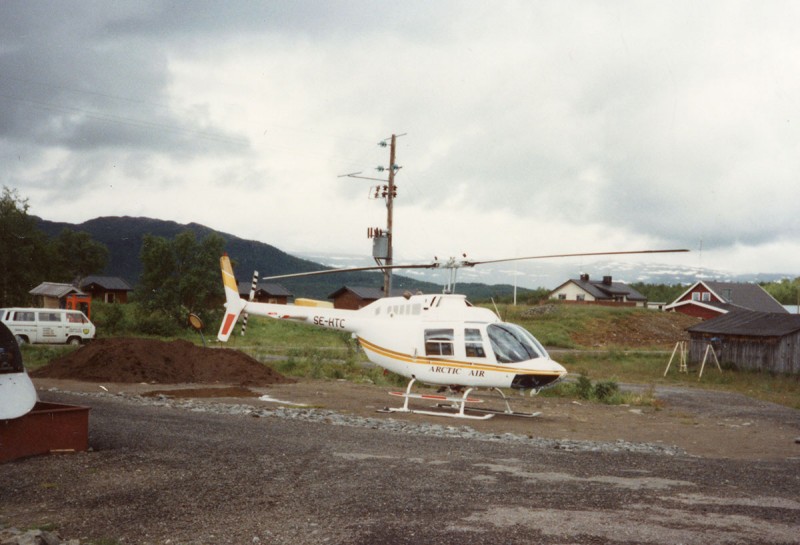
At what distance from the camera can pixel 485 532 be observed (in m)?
7.36

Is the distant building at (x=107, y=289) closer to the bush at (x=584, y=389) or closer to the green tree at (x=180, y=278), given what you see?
the green tree at (x=180, y=278)

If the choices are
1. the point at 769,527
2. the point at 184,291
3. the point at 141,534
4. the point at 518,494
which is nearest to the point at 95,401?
Result: the point at 141,534

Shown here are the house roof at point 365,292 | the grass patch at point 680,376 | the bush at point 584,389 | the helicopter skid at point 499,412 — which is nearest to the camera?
the helicopter skid at point 499,412

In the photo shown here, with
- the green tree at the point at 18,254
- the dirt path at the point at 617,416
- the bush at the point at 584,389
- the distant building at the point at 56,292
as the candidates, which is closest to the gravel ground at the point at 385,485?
the dirt path at the point at 617,416

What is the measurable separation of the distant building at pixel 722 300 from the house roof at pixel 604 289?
58.5 ft

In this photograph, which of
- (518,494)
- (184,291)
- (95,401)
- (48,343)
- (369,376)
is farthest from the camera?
(184,291)

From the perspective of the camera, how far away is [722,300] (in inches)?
2862

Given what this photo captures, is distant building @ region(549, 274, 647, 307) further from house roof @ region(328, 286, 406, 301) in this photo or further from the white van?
the white van

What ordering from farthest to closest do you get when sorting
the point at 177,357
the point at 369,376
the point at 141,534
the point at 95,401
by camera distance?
the point at 369,376 < the point at 177,357 < the point at 95,401 < the point at 141,534

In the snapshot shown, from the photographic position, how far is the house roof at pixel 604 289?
310 feet

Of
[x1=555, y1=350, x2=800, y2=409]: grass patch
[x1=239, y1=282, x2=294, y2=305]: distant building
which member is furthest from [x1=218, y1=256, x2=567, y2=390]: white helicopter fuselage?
[x1=239, y1=282, x2=294, y2=305]: distant building

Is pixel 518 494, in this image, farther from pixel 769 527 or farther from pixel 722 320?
pixel 722 320

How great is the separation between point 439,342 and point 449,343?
297mm

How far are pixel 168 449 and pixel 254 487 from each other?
2.80 m
